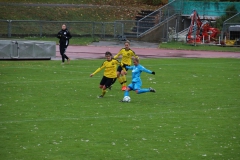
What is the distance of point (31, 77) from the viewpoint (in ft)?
73.6

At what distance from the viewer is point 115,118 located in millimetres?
14492

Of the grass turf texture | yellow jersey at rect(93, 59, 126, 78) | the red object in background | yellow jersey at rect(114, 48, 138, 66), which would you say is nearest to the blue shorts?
the grass turf texture

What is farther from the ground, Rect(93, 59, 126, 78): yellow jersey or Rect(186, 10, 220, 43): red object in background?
Rect(186, 10, 220, 43): red object in background

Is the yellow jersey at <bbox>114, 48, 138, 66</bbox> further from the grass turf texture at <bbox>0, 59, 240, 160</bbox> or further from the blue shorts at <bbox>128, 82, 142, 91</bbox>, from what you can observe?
the blue shorts at <bbox>128, 82, 142, 91</bbox>

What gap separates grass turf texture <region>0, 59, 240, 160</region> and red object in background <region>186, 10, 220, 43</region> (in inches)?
767

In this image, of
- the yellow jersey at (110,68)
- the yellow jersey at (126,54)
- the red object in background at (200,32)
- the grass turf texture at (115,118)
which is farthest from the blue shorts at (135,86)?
the red object in background at (200,32)

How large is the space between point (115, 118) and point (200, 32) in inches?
1208

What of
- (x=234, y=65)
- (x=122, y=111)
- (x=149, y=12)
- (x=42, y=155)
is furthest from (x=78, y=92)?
(x=149, y=12)

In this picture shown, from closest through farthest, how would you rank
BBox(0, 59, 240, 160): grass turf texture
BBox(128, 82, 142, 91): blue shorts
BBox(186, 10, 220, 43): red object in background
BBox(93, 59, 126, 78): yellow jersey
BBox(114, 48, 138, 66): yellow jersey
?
BBox(0, 59, 240, 160): grass turf texture, BBox(128, 82, 142, 91): blue shorts, BBox(93, 59, 126, 78): yellow jersey, BBox(114, 48, 138, 66): yellow jersey, BBox(186, 10, 220, 43): red object in background

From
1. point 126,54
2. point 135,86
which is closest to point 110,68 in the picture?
point 135,86

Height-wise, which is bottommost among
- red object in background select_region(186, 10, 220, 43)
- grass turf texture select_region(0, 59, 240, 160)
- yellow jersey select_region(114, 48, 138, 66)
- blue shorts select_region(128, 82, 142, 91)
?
grass turf texture select_region(0, 59, 240, 160)

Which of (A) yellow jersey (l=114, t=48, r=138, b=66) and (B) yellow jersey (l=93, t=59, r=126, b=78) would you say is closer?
(B) yellow jersey (l=93, t=59, r=126, b=78)

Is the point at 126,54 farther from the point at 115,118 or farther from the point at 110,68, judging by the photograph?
the point at 115,118

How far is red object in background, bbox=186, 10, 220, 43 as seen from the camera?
4347cm
